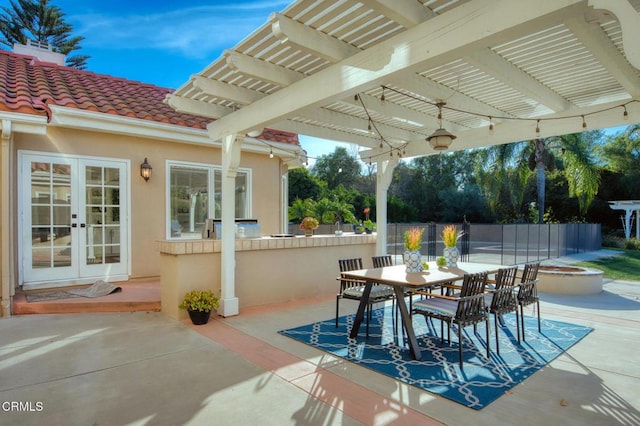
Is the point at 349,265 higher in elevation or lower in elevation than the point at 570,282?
higher

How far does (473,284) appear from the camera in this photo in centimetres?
382

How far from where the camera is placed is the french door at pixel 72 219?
5832 millimetres

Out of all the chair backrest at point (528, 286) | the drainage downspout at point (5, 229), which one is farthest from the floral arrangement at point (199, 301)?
the chair backrest at point (528, 286)

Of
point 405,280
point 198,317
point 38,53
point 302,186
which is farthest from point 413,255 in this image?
point 302,186

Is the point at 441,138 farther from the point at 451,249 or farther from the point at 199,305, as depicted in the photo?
the point at 199,305

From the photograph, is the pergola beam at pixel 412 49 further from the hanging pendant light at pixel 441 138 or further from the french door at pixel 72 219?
the french door at pixel 72 219

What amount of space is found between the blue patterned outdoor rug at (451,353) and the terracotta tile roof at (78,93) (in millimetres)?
Result: 4452

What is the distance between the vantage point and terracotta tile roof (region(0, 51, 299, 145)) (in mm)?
5606

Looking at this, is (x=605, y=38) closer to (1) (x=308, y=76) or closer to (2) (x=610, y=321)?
(1) (x=308, y=76)

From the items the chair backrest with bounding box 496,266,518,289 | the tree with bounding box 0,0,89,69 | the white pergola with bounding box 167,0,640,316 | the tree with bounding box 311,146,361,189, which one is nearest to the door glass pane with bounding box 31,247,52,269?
the white pergola with bounding box 167,0,640,316

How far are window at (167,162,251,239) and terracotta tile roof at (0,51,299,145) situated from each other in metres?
0.92

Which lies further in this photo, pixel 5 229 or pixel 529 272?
pixel 5 229

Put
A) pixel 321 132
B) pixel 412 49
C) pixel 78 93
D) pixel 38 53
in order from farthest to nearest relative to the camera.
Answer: pixel 38 53 → pixel 78 93 → pixel 321 132 → pixel 412 49

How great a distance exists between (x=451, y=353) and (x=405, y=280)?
2.84 feet
